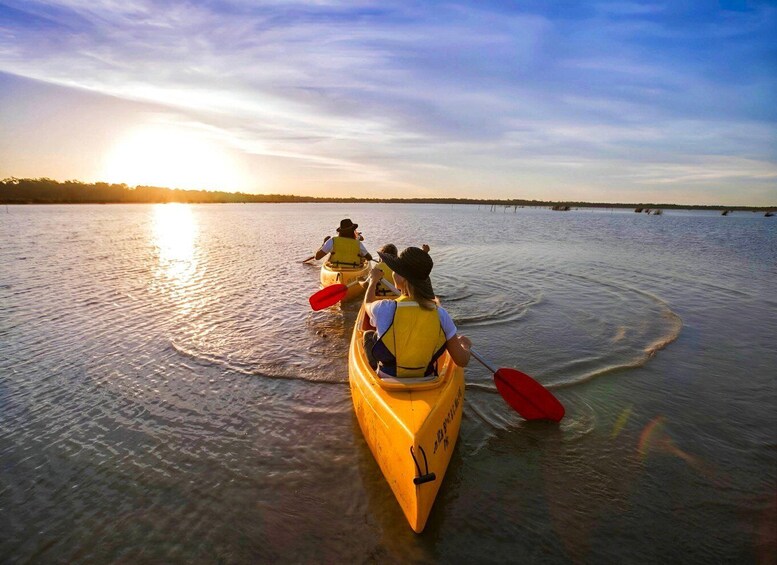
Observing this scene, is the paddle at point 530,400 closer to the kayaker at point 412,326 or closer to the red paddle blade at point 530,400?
the red paddle blade at point 530,400

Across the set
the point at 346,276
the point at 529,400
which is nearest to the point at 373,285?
the point at 529,400

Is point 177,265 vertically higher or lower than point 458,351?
lower

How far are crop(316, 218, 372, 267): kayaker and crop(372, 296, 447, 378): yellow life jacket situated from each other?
23.8 ft

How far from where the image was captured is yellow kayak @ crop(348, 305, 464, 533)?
10.6 feet

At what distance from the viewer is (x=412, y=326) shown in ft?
12.7

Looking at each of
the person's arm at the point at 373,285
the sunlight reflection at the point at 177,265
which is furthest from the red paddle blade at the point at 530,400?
the sunlight reflection at the point at 177,265

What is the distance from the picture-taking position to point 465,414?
5.42m

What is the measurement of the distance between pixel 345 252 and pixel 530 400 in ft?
23.7

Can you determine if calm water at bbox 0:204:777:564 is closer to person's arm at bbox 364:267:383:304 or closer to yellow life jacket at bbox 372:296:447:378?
yellow life jacket at bbox 372:296:447:378

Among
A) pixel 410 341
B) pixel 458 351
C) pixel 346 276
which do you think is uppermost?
pixel 410 341

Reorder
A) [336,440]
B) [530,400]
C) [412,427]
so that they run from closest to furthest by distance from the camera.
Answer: [412,427], [336,440], [530,400]

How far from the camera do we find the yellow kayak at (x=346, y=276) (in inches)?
419

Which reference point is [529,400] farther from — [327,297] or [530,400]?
[327,297]

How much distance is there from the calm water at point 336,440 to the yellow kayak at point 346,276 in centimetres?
88
